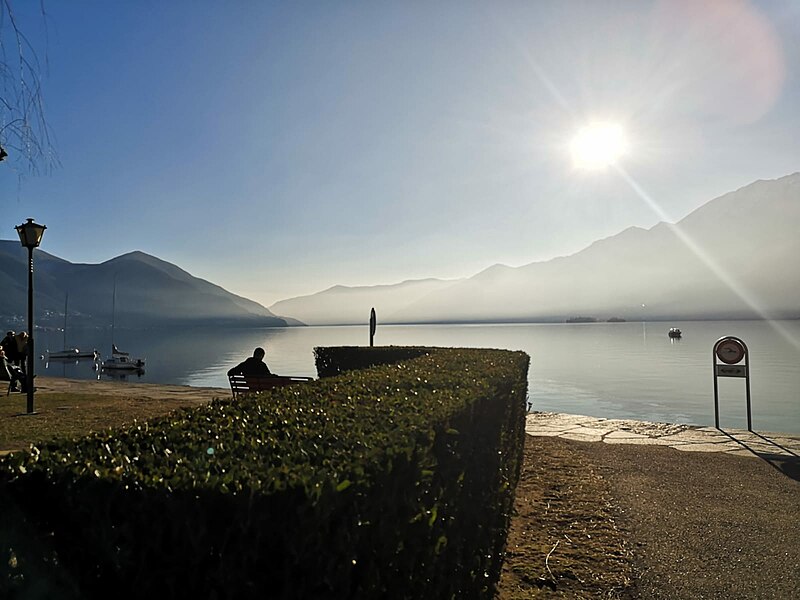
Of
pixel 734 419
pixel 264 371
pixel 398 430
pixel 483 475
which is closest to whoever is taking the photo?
pixel 398 430

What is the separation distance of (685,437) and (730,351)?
2.41 meters

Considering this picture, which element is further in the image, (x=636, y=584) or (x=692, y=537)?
(x=692, y=537)

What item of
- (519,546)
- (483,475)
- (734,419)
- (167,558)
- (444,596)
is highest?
(167,558)

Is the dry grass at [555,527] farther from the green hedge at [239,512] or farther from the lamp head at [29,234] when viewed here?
the lamp head at [29,234]

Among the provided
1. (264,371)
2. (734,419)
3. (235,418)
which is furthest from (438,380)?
(734,419)

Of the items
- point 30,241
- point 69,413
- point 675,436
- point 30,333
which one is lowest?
point 675,436

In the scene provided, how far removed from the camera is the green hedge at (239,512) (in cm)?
155

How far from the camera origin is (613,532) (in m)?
4.80

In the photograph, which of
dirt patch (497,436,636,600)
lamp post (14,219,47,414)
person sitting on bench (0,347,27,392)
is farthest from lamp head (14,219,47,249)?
dirt patch (497,436,636,600)

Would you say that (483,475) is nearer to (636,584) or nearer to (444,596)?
(444,596)

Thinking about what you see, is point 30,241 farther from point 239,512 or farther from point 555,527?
point 239,512

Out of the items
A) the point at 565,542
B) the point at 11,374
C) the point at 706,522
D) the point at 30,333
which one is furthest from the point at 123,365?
the point at 706,522

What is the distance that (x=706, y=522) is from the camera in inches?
198

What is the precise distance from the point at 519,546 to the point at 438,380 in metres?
1.58
